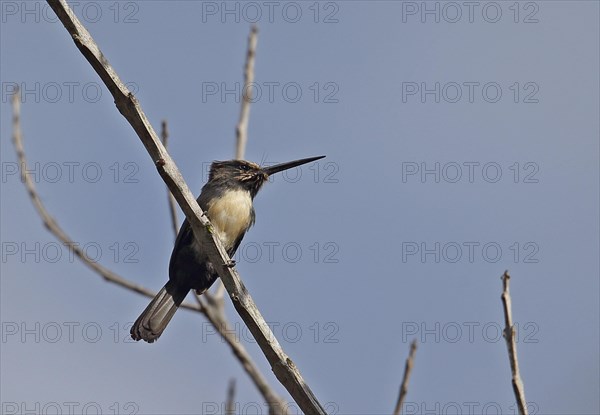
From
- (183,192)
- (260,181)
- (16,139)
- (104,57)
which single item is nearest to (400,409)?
(183,192)

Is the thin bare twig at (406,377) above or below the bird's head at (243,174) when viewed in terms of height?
below

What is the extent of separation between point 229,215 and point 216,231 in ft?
1.52

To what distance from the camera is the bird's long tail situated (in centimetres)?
541

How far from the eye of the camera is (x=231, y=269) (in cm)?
349

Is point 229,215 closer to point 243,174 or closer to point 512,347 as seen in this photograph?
point 243,174

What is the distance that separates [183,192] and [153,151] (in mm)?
200

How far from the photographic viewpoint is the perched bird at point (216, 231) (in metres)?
5.52

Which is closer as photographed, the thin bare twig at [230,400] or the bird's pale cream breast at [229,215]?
the thin bare twig at [230,400]

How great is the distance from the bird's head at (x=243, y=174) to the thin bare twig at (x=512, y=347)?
10.8ft

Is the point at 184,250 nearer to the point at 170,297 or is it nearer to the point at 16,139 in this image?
the point at 170,297

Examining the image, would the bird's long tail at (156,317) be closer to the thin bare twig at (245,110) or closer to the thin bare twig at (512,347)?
the thin bare twig at (245,110)

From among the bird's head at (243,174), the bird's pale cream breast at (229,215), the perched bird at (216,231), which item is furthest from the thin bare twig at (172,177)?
the bird's head at (243,174)

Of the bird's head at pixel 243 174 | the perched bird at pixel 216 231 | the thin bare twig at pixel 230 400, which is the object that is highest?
the bird's head at pixel 243 174

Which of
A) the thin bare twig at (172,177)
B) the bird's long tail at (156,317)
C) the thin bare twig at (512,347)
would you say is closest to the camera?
the thin bare twig at (512,347)
